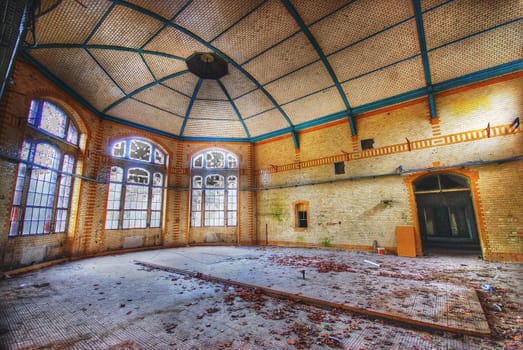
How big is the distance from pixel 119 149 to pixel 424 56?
12234mm

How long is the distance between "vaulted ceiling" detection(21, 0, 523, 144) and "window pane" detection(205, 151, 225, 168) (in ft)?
11.1

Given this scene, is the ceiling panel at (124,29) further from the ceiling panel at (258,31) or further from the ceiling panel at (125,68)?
the ceiling panel at (258,31)

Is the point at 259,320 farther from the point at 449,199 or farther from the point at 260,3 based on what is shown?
the point at 449,199

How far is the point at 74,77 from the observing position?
7.16 m

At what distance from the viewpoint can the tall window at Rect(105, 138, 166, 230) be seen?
375 inches

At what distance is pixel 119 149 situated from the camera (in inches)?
390

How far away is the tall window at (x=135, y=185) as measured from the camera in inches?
375

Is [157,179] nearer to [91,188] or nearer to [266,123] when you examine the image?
[91,188]

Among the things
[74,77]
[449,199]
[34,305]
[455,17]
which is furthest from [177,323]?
[449,199]

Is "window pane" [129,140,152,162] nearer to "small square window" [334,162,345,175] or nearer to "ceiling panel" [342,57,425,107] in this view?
"small square window" [334,162,345,175]

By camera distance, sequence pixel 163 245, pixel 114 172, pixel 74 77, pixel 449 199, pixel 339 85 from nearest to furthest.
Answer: pixel 74 77, pixel 339 85, pixel 114 172, pixel 163 245, pixel 449 199

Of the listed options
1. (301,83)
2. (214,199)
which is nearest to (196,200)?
(214,199)

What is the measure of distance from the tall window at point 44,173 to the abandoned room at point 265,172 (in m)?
0.06

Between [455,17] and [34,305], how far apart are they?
11.2 m
